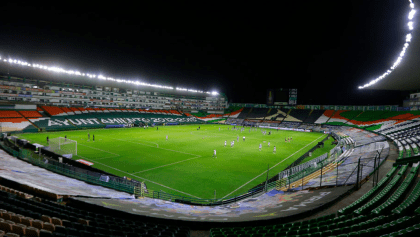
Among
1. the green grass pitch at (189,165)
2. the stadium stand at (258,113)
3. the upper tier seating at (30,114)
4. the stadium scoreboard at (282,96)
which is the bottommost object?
the green grass pitch at (189,165)

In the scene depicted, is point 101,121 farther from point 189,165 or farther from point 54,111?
point 189,165

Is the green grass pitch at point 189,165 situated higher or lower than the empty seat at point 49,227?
lower

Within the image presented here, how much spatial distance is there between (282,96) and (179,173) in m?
68.4

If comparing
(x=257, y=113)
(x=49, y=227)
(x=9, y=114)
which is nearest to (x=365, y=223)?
(x=49, y=227)

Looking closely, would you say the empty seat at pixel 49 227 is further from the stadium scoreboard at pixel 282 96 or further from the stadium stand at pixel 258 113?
the stadium stand at pixel 258 113

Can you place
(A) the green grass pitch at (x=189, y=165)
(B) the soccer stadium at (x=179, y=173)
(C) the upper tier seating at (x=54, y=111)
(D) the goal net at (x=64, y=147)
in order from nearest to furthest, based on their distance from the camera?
(B) the soccer stadium at (x=179, y=173) → (A) the green grass pitch at (x=189, y=165) → (D) the goal net at (x=64, y=147) → (C) the upper tier seating at (x=54, y=111)

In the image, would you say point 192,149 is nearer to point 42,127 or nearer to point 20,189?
point 20,189

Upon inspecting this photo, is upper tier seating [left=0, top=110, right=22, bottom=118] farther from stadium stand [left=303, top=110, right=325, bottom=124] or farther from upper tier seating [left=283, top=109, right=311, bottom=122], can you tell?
stadium stand [left=303, top=110, right=325, bottom=124]

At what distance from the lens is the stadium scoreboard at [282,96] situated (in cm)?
7844

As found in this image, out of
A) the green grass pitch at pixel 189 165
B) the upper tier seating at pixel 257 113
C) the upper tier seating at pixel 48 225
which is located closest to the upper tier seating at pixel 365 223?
the upper tier seating at pixel 48 225

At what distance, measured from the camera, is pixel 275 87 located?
264ft

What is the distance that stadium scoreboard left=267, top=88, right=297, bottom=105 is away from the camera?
7844cm

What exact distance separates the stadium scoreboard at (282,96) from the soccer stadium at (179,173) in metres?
0.38

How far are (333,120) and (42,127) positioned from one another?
84.6m
